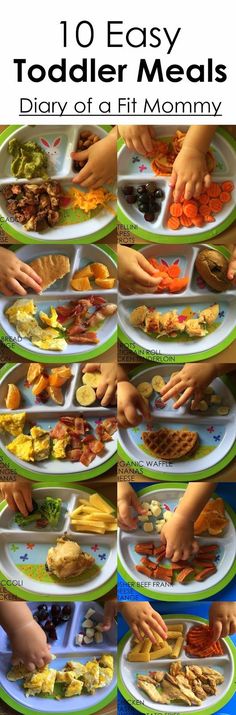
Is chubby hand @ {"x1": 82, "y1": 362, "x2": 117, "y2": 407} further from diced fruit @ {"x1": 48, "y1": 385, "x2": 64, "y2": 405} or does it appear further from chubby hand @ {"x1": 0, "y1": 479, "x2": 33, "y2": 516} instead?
chubby hand @ {"x1": 0, "y1": 479, "x2": 33, "y2": 516}


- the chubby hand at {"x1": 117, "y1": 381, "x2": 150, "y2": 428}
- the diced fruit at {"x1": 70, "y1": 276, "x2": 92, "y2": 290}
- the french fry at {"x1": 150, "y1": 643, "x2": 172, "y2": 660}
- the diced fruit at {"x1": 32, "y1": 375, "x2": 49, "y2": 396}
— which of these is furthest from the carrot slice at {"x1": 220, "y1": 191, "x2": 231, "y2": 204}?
the french fry at {"x1": 150, "y1": 643, "x2": 172, "y2": 660}

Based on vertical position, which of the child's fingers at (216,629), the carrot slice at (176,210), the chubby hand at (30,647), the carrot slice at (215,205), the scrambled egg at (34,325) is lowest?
the chubby hand at (30,647)

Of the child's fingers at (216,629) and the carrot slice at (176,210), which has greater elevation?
the carrot slice at (176,210)

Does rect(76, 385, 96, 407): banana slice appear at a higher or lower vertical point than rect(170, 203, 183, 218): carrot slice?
lower

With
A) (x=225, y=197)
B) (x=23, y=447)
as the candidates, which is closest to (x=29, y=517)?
(x=23, y=447)

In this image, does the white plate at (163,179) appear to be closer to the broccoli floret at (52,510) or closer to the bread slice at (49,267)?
the bread slice at (49,267)

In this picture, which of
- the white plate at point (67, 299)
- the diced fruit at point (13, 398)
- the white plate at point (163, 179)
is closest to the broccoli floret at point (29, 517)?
the diced fruit at point (13, 398)
